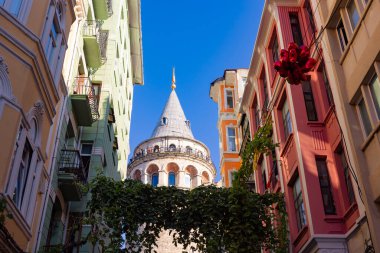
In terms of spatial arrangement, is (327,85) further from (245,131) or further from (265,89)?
(245,131)

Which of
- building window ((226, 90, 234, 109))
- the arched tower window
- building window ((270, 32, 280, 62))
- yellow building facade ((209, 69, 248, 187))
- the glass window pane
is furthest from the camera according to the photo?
the arched tower window

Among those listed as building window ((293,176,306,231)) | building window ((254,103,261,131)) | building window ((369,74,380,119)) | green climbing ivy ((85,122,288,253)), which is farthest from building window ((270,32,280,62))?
building window ((369,74,380,119))

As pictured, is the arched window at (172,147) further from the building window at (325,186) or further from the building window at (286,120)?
the building window at (325,186)

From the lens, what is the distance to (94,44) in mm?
26344

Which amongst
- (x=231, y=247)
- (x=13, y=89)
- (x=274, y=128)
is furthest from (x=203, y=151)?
(x=13, y=89)

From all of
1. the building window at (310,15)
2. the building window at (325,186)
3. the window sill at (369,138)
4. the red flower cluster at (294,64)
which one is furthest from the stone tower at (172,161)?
the red flower cluster at (294,64)

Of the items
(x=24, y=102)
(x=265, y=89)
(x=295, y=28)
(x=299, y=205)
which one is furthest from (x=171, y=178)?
(x=24, y=102)

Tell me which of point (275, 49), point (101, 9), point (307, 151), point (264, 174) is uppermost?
point (101, 9)

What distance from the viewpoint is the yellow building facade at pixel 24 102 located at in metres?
13.2

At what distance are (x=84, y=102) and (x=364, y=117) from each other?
1263 centimetres

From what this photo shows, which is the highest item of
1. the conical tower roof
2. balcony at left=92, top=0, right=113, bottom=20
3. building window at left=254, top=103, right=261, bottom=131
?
the conical tower roof

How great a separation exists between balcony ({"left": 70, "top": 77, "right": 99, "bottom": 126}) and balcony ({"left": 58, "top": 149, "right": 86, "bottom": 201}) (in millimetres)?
2565

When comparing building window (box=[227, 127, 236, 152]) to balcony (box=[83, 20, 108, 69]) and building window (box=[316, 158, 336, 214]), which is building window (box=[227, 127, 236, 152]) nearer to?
balcony (box=[83, 20, 108, 69])

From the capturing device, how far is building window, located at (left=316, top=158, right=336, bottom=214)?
16.9 meters
